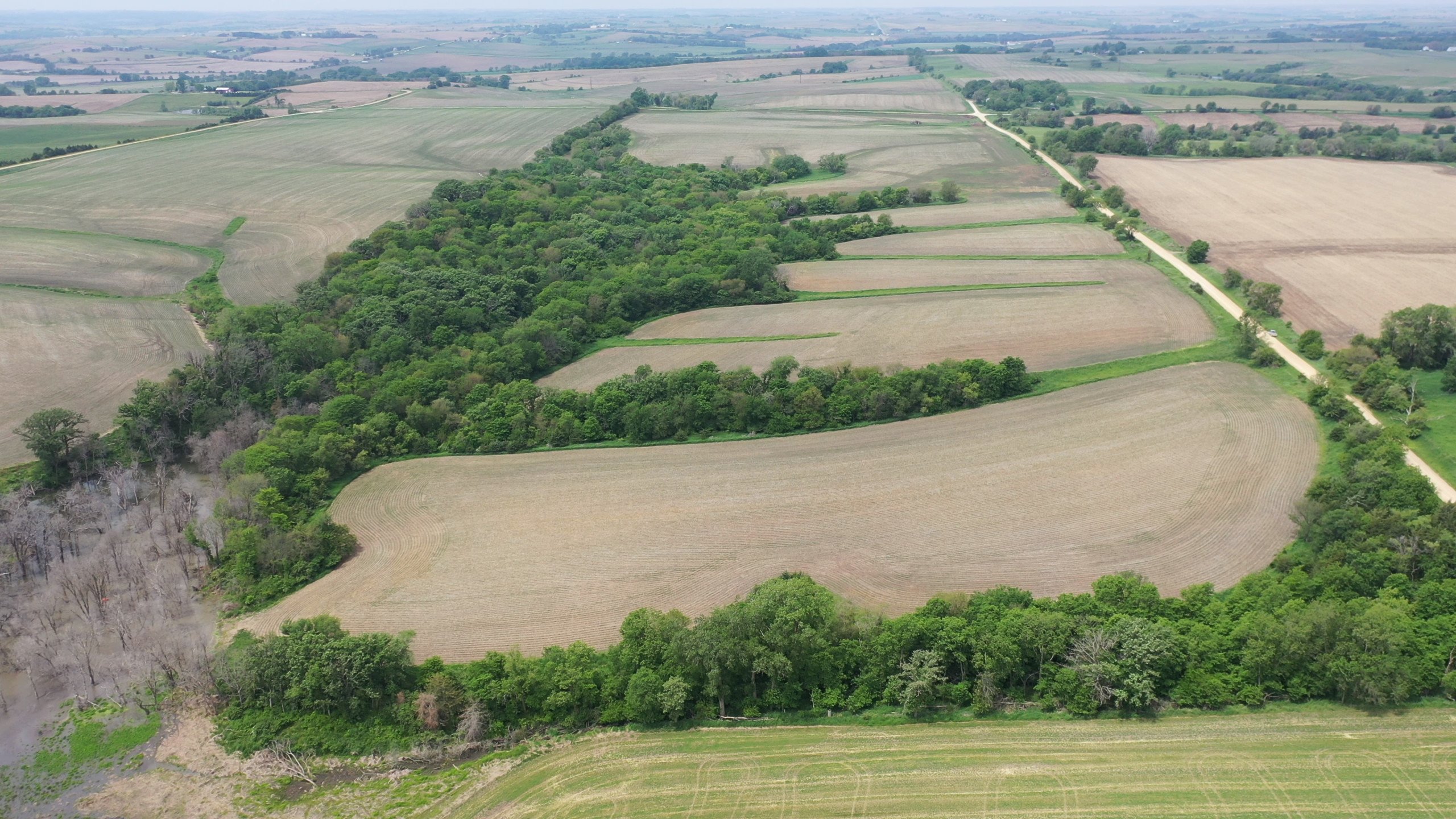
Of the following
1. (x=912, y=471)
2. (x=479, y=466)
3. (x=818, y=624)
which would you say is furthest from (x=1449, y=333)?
(x=479, y=466)

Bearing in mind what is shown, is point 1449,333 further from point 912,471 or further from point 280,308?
point 280,308

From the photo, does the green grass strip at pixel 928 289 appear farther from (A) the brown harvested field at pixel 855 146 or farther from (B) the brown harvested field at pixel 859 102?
(B) the brown harvested field at pixel 859 102

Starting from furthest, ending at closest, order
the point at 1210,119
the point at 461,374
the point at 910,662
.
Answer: the point at 1210,119, the point at 461,374, the point at 910,662

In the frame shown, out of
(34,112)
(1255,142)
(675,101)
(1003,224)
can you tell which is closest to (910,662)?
(1003,224)

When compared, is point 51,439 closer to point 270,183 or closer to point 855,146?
point 270,183

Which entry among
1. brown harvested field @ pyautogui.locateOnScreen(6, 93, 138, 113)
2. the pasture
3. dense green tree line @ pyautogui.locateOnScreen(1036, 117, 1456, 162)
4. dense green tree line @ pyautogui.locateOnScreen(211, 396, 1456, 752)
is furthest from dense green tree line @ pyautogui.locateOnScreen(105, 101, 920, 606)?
brown harvested field @ pyautogui.locateOnScreen(6, 93, 138, 113)

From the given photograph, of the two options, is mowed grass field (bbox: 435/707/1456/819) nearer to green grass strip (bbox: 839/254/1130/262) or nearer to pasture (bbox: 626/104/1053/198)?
green grass strip (bbox: 839/254/1130/262)

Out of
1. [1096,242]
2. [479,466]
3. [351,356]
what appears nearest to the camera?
[479,466]
